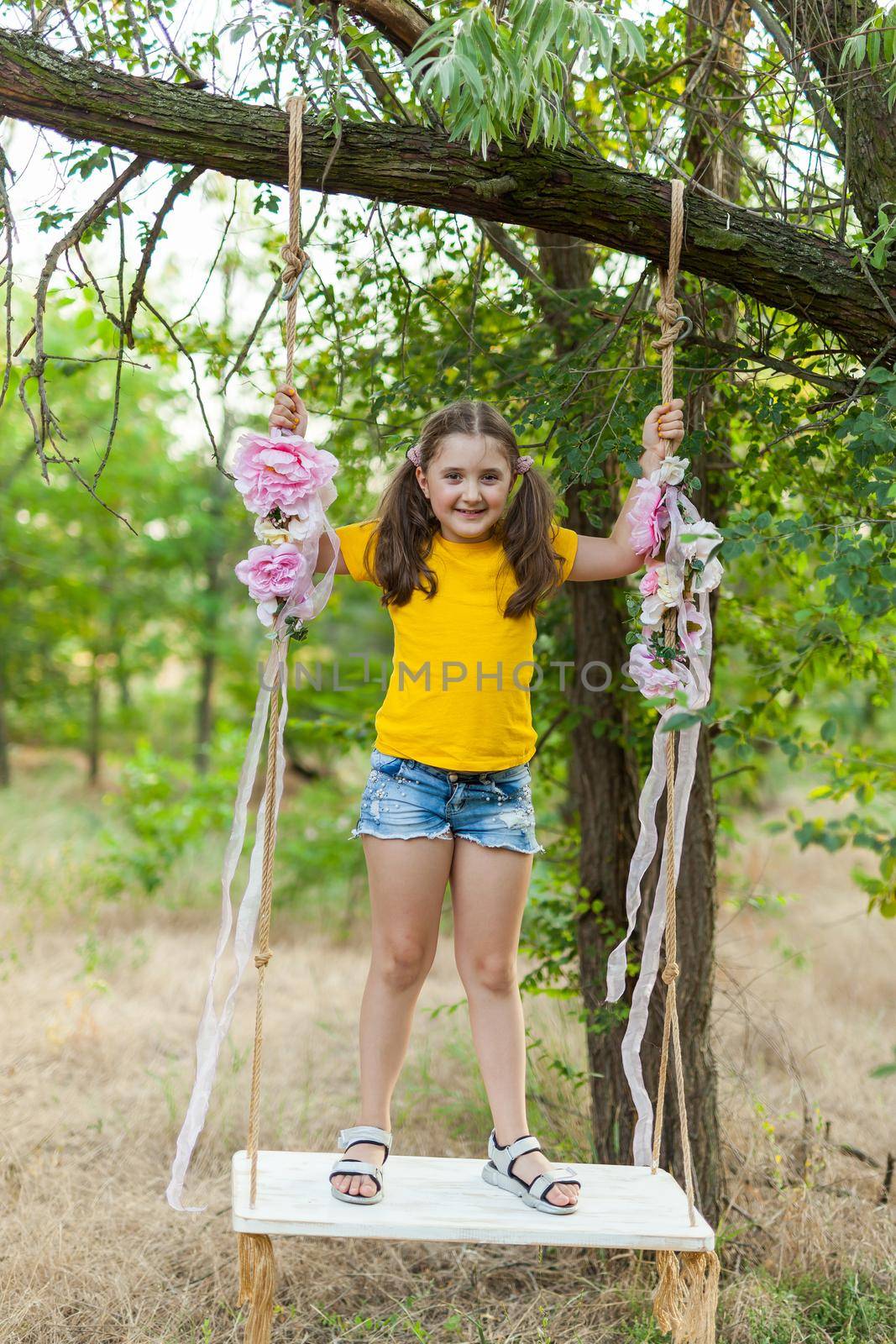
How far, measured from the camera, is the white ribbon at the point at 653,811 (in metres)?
2.25

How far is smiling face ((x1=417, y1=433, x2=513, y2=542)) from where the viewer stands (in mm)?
2320

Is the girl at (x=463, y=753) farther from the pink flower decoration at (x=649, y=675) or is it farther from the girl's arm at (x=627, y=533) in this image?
the pink flower decoration at (x=649, y=675)

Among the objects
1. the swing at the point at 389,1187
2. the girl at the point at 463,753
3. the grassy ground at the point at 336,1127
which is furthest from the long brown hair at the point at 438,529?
the grassy ground at the point at 336,1127

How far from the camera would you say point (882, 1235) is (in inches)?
112

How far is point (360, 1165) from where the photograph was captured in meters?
2.09

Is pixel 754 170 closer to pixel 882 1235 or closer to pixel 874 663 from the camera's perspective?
pixel 874 663

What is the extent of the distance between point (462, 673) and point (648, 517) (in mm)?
495

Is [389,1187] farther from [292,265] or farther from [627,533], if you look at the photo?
[292,265]

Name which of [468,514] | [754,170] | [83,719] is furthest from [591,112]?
[83,719]

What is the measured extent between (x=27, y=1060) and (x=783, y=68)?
3.80 metres

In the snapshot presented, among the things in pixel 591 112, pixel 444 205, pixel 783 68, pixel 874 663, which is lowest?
pixel 874 663

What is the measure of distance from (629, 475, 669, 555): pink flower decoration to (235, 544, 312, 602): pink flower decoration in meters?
0.69

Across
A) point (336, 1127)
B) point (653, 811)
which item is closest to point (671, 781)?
point (653, 811)

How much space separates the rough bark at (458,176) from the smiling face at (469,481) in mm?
444
